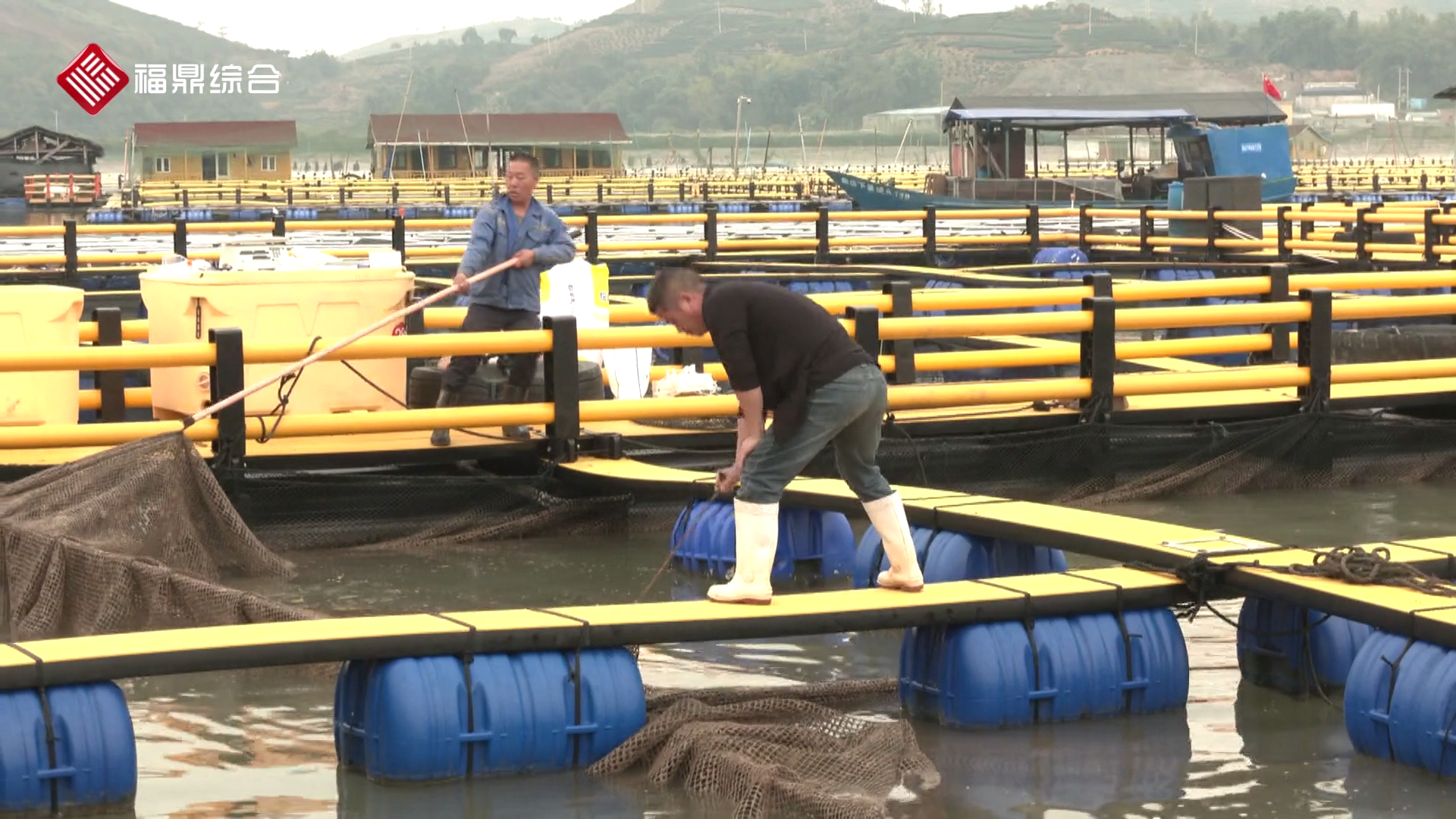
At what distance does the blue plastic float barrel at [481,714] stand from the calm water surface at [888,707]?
3.5 inches

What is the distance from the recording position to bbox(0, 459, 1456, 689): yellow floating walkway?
731 centimetres

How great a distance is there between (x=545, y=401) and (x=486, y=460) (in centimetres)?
62

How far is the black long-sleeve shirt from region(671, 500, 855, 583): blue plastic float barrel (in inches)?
124

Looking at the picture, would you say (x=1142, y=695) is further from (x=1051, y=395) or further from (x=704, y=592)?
(x=1051, y=395)

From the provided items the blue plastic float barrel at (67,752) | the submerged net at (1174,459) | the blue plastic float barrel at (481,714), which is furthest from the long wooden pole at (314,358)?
the blue plastic float barrel at (67,752)

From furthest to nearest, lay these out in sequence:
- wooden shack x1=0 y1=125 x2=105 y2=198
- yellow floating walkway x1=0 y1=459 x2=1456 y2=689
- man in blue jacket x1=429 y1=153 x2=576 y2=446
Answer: wooden shack x1=0 y1=125 x2=105 y2=198 → man in blue jacket x1=429 y1=153 x2=576 y2=446 → yellow floating walkway x1=0 y1=459 x2=1456 y2=689

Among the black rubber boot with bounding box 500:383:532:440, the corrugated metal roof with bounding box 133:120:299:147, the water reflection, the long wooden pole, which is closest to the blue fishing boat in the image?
the water reflection

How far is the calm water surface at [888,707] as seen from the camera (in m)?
7.25

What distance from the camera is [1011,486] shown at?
540 inches

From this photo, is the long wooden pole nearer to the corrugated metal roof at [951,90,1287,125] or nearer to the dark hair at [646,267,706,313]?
the dark hair at [646,267,706,313]

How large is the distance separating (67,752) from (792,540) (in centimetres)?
499

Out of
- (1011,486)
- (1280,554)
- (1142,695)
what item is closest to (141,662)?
(1142,695)

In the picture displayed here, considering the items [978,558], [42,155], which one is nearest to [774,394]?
[978,558]

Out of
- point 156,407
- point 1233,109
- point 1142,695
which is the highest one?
point 1233,109
